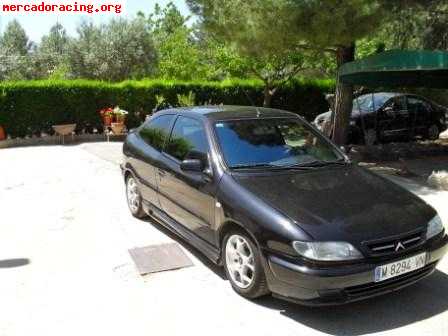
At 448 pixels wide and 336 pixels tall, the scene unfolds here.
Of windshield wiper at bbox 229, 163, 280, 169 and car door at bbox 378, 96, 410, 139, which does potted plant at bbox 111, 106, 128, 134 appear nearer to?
car door at bbox 378, 96, 410, 139

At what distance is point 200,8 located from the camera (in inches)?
458

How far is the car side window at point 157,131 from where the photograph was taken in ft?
19.5

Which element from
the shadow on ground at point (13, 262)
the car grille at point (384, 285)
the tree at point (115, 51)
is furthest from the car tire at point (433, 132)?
the tree at point (115, 51)

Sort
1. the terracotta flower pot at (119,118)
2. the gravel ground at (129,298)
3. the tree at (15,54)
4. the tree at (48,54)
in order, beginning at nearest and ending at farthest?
1. the gravel ground at (129,298)
2. the terracotta flower pot at (119,118)
3. the tree at (15,54)
4. the tree at (48,54)

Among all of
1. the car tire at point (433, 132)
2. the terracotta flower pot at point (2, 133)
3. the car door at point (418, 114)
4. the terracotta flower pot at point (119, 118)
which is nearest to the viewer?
the car door at point (418, 114)

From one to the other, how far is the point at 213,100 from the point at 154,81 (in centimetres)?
220

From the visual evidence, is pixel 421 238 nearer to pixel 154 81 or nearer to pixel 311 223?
pixel 311 223

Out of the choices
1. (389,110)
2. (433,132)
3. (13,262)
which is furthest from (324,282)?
(433,132)

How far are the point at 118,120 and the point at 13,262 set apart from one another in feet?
37.7

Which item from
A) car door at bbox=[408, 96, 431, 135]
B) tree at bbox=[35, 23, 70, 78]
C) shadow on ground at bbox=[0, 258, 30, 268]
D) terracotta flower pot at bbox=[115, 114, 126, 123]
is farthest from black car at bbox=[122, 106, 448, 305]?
tree at bbox=[35, 23, 70, 78]

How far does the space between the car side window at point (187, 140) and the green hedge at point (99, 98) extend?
11520 mm

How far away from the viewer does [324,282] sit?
3.64m

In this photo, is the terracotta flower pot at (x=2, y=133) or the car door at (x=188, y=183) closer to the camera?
the car door at (x=188, y=183)

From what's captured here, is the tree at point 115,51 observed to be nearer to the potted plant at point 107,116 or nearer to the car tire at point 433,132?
the potted plant at point 107,116
